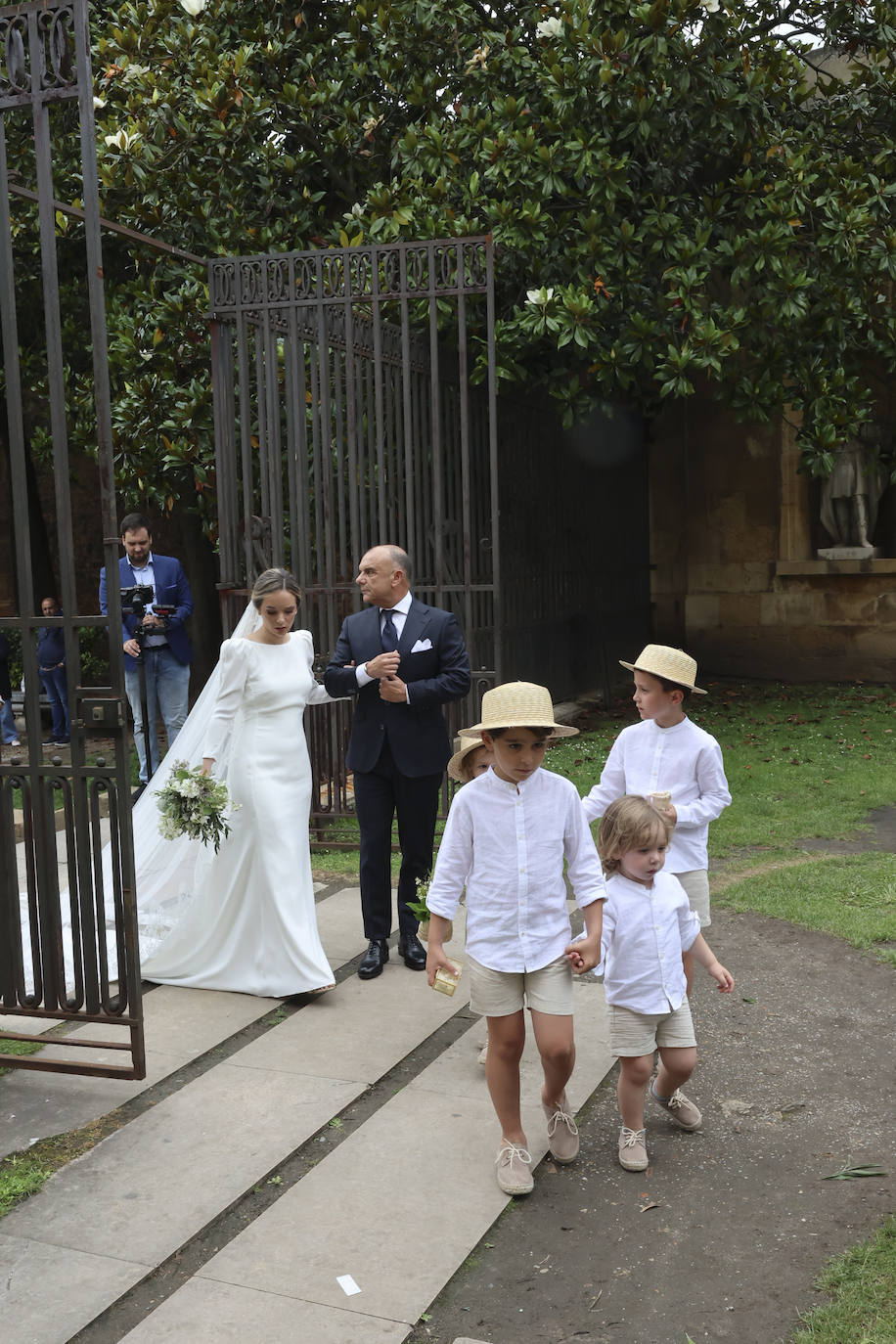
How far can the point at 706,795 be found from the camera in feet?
14.2

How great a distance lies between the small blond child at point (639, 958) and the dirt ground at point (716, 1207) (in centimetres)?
24

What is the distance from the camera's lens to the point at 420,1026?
500 centimetres

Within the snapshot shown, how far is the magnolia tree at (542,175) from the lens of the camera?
9.97m

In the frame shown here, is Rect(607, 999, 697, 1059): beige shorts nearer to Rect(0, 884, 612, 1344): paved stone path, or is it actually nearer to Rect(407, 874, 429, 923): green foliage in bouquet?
Rect(0, 884, 612, 1344): paved stone path

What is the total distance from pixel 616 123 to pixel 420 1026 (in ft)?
26.3

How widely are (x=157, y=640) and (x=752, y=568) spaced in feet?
33.3

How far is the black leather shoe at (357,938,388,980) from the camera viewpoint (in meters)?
5.57

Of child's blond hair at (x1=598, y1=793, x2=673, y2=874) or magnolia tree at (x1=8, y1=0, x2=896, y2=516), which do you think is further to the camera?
magnolia tree at (x1=8, y1=0, x2=896, y2=516)

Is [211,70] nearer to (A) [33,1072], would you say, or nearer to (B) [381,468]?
(B) [381,468]

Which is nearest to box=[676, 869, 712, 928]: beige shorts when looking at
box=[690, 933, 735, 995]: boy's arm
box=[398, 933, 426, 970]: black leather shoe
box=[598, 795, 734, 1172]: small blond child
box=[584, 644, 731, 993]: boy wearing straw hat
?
box=[584, 644, 731, 993]: boy wearing straw hat

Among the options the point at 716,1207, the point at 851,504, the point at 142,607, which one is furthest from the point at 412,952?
the point at 851,504

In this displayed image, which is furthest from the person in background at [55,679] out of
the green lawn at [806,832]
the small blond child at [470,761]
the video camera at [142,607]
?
the small blond child at [470,761]

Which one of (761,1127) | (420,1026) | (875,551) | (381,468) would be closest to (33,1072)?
(420,1026)

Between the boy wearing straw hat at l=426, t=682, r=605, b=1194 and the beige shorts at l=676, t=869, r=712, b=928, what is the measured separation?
76 centimetres
